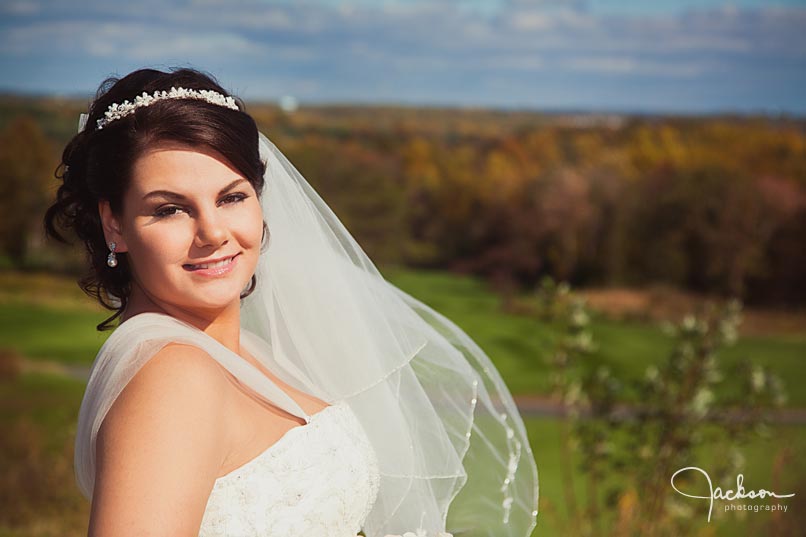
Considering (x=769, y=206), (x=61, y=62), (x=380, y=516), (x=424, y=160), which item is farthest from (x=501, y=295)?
(x=380, y=516)

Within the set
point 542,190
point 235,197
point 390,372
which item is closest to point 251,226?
point 235,197

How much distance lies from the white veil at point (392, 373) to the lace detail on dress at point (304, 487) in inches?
8.2

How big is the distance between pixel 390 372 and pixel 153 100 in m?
0.93

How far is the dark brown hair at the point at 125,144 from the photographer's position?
66.5 inches

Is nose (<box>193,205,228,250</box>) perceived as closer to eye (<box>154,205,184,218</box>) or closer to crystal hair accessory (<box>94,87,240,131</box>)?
eye (<box>154,205,184,218</box>)

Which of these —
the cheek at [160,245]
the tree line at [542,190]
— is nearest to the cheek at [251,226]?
the cheek at [160,245]

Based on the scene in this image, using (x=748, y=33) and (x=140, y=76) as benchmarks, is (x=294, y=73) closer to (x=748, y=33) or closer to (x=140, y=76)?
(x=748, y=33)

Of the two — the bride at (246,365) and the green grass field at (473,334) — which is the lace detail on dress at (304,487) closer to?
the bride at (246,365)

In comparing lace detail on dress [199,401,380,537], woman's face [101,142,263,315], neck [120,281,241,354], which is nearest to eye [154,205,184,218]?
woman's face [101,142,263,315]

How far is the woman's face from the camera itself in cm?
166

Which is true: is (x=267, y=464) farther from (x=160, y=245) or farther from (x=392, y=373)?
(x=392, y=373)

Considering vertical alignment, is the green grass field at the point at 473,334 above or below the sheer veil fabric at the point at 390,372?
below

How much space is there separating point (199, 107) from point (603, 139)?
1445 cm

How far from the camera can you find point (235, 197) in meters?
1.77
